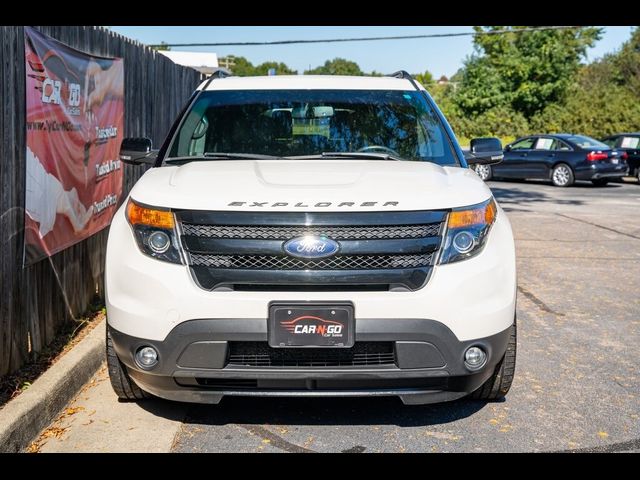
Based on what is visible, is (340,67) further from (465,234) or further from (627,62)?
(465,234)

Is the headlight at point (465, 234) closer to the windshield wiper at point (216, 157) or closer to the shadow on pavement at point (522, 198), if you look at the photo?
the windshield wiper at point (216, 157)

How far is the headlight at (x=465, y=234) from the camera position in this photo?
3713 millimetres

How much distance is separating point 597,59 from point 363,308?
7633cm

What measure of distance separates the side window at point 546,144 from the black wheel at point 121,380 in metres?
19.6

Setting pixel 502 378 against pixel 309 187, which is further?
pixel 502 378

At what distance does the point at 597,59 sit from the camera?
7344 centimetres

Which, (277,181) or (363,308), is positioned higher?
(277,181)

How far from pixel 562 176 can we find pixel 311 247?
19.1 m

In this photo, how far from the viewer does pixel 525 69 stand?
47875 mm

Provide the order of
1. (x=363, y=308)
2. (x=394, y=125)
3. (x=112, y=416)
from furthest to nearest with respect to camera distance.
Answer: (x=394, y=125) → (x=112, y=416) → (x=363, y=308)

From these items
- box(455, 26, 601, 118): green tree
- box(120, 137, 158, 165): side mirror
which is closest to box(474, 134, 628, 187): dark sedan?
box(120, 137, 158, 165): side mirror

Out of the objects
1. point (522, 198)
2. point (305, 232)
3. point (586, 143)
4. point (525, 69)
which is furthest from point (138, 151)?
point (525, 69)

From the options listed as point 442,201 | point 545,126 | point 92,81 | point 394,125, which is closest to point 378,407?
point 442,201
